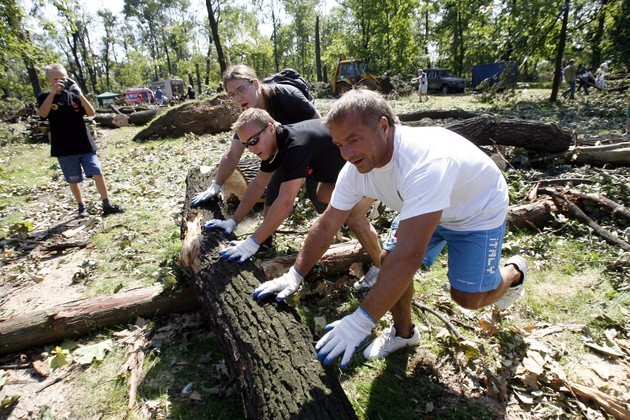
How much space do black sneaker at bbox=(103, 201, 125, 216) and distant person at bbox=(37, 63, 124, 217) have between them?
35 cm

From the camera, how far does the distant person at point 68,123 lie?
167 inches

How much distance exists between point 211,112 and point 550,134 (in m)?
8.77

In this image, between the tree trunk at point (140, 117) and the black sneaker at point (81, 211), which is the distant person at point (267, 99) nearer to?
the black sneaker at point (81, 211)

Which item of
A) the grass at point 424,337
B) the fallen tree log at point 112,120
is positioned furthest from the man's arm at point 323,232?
the fallen tree log at point 112,120

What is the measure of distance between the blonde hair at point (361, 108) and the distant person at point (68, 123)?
3961 mm

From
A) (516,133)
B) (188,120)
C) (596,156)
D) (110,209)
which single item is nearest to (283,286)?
(110,209)

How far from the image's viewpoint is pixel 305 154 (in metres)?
2.56

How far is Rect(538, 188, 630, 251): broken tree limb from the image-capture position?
125 inches

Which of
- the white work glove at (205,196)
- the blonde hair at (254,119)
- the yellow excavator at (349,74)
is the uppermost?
the yellow excavator at (349,74)

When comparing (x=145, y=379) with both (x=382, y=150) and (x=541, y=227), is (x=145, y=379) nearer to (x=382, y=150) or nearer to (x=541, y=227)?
(x=382, y=150)

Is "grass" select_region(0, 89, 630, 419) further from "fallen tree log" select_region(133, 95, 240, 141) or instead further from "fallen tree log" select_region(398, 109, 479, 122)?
"fallen tree log" select_region(133, 95, 240, 141)

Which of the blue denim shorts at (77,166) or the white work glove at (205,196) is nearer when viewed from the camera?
the white work glove at (205,196)

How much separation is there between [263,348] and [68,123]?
429 centimetres

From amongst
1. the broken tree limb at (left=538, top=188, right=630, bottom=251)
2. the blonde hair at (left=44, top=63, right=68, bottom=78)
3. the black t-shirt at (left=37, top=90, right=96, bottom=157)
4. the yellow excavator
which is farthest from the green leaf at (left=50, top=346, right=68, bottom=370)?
the yellow excavator
